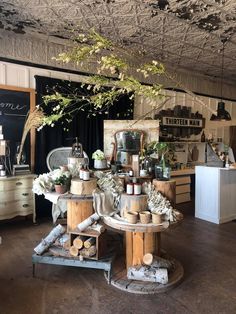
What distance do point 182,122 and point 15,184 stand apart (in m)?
3.96

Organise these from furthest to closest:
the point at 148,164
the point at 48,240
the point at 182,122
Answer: the point at 182,122
the point at 148,164
the point at 48,240

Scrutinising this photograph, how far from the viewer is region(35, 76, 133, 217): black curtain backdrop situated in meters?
4.59

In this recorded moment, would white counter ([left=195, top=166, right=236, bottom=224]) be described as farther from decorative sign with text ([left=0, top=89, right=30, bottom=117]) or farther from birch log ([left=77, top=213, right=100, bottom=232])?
decorative sign with text ([left=0, top=89, right=30, bottom=117])

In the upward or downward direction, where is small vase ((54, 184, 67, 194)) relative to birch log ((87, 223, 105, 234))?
upward

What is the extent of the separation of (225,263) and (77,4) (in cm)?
344

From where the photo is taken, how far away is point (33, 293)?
239cm

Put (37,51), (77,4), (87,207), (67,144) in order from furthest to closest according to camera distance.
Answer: (67,144), (37,51), (77,4), (87,207)

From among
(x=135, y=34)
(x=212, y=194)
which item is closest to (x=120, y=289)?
(x=212, y=194)

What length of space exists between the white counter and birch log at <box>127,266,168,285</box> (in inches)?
88.5

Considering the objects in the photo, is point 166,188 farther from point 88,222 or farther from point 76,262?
point 76,262

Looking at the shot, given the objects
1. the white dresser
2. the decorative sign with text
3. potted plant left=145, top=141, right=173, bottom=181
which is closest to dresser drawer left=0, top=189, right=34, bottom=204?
the white dresser

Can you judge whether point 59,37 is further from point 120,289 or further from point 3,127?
point 120,289

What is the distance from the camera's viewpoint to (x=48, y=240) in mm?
2811

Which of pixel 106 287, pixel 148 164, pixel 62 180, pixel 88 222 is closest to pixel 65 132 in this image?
pixel 62 180
